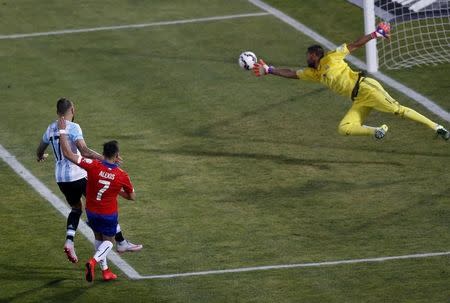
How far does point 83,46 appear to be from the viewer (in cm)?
3091

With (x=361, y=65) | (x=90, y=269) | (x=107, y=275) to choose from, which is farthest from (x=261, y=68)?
(x=90, y=269)

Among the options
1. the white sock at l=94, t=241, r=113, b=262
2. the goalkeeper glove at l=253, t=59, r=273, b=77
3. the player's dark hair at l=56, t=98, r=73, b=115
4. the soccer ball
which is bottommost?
the white sock at l=94, t=241, r=113, b=262

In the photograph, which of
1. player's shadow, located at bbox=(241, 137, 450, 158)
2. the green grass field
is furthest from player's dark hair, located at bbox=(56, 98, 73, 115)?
player's shadow, located at bbox=(241, 137, 450, 158)

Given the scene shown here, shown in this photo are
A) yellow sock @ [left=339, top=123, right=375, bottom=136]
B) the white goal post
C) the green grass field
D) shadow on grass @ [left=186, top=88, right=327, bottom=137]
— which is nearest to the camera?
the green grass field

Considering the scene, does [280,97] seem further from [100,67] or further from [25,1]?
[25,1]

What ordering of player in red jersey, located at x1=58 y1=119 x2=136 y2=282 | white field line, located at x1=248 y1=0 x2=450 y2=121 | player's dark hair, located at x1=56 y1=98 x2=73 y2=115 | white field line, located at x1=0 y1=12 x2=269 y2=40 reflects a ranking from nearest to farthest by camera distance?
player in red jersey, located at x1=58 y1=119 x2=136 y2=282 → player's dark hair, located at x1=56 y1=98 x2=73 y2=115 → white field line, located at x1=248 y1=0 x2=450 y2=121 → white field line, located at x1=0 y1=12 x2=269 y2=40

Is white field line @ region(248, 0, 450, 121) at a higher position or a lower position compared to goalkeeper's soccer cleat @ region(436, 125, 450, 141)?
higher

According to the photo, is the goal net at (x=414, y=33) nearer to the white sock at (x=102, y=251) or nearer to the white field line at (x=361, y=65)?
the white field line at (x=361, y=65)

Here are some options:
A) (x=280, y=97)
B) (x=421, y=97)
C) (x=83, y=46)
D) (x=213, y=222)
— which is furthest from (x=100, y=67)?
(x=213, y=222)

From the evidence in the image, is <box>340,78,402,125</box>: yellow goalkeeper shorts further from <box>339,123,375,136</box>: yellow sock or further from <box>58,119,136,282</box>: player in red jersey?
<box>58,119,136,282</box>: player in red jersey

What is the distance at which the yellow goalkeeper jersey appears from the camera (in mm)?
23672

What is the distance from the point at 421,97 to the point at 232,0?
8.07 meters

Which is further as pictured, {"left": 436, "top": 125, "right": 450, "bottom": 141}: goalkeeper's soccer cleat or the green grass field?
{"left": 436, "top": 125, "right": 450, "bottom": 141}: goalkeeper's soccer cleat

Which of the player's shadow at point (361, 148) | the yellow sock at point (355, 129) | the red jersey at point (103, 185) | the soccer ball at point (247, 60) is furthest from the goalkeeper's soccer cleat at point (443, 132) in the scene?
the red jersey at point (103, 185)
